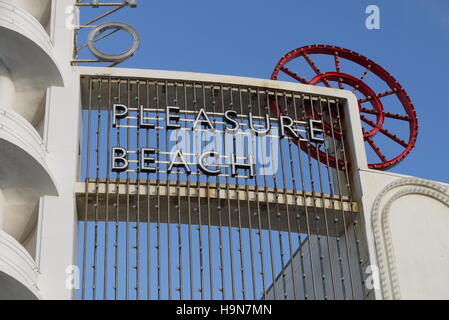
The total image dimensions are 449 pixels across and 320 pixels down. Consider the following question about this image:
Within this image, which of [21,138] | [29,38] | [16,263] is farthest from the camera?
[29,38]

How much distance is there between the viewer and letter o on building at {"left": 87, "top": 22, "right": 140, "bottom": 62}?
32594 millimetres

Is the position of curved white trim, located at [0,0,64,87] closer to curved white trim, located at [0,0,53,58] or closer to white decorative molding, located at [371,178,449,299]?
curved white trim, located at [0,0,53,58]

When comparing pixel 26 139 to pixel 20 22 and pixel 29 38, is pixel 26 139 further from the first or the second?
pixel 20 22

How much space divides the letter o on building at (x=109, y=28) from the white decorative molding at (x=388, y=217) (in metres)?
8.51

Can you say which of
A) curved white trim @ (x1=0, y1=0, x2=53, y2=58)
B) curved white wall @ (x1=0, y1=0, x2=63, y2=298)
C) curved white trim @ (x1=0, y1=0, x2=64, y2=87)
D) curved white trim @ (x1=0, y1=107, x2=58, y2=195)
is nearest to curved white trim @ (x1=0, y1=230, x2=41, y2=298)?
curved white wall @ (x1=0, y1=0, x2=63, y2=298)

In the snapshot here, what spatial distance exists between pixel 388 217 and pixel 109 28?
32.9 ft

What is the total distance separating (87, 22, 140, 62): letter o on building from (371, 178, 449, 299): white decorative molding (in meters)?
8.51

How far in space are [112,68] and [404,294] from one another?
1060 centimetres

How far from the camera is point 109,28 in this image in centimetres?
3294

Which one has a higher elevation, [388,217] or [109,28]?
[109,28]

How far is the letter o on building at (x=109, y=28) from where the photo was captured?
3259 centimetres

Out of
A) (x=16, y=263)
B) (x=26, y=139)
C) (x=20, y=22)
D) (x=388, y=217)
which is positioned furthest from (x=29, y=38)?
(x=388, y=217)
